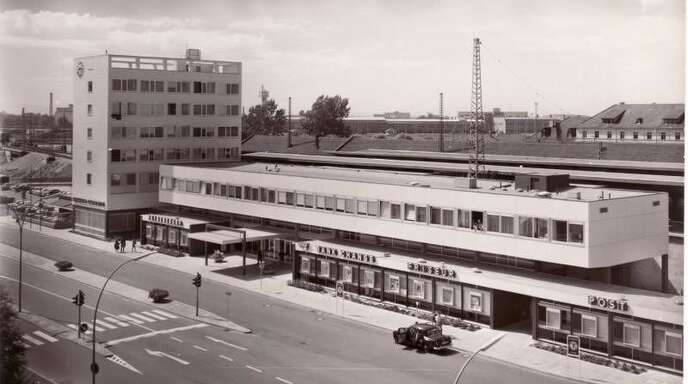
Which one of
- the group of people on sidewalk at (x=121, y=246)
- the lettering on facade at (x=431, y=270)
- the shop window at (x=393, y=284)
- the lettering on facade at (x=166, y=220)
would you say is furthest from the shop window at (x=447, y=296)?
the group of people on sidewalk at (x=121, y=246)

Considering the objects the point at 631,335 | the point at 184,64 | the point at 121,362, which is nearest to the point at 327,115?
the point at 184,64

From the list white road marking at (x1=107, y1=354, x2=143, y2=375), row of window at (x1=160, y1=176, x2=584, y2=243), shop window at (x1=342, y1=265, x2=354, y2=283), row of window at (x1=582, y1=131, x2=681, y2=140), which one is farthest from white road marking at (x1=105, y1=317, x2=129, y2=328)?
row of window at (x1=582, y1=131, x2=681, y2=140)

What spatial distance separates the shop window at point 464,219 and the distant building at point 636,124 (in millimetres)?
65131

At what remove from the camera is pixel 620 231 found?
49969 millimetres

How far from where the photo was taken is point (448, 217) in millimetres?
57125

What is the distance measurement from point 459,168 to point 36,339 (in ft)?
150

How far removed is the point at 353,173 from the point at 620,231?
32753mm

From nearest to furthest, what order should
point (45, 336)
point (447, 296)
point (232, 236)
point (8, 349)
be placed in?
point (8, 349), point (45, 336), point (447, 296), point (232, 236)

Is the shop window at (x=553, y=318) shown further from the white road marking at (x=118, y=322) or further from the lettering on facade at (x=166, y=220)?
the lettering on facade at (x=166, y=220)

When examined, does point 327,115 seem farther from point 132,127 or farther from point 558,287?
point 558,287

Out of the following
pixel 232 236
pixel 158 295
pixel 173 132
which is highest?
pixel 173 132

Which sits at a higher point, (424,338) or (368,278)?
(368,278)

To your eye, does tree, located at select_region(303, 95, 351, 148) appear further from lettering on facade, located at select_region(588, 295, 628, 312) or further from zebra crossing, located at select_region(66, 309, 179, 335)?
lettering on facade, located at select_region(588, 295, 628, 312)

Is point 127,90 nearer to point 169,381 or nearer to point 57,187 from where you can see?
point 57,187
